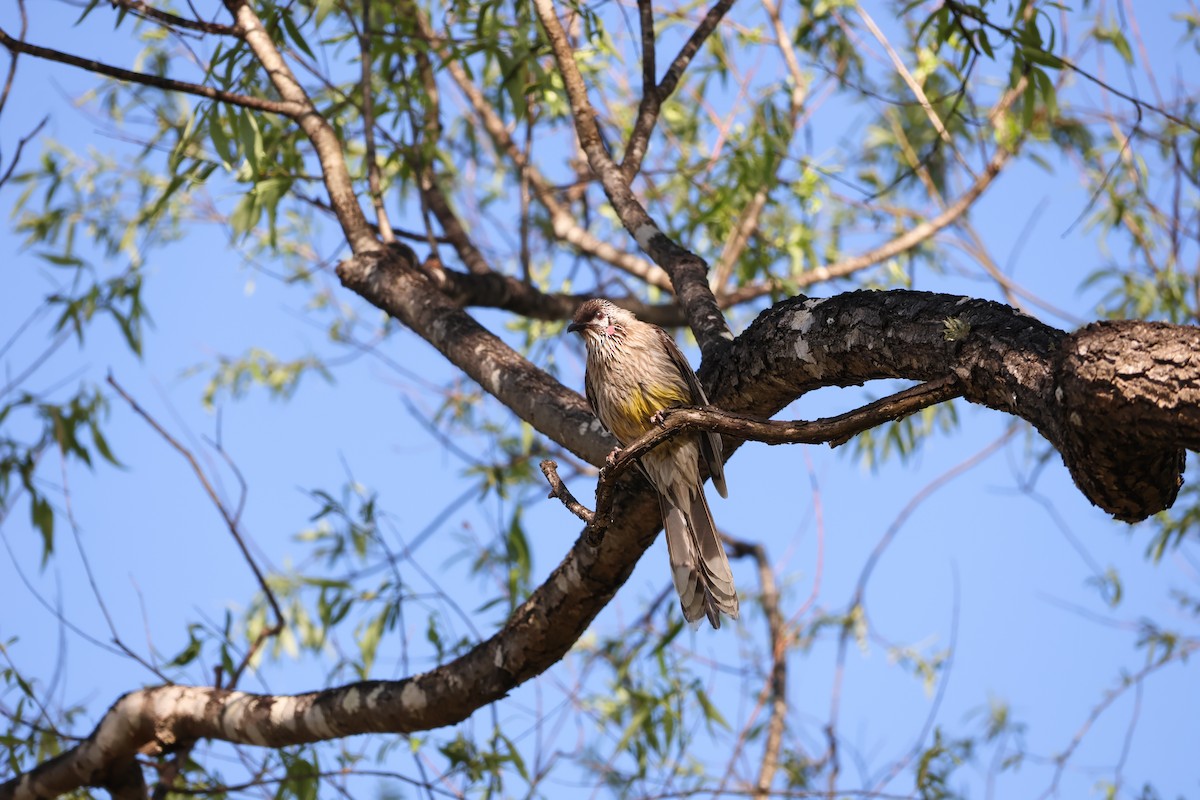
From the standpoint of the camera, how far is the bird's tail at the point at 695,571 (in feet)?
9.73

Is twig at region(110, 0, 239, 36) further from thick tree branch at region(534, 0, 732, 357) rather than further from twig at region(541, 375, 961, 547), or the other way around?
twig at region(541, 375, 961, 547)

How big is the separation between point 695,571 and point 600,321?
1.17 m

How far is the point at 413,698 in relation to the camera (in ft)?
10.6

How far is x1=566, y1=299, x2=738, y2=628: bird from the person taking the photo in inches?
117

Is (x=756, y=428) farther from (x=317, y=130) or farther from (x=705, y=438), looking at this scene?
(x=317, y=130)

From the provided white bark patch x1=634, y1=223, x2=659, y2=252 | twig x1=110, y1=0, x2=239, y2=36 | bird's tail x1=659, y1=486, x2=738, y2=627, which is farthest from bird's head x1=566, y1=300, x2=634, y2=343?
A: twig x1=110, y1=0, x2=239, y2=36

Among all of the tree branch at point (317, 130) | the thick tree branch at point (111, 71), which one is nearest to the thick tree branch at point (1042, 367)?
the tree branch at point (317, 130)

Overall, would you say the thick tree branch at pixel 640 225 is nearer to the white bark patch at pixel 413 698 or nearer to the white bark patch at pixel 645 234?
the white bark patch at pixel 645 234

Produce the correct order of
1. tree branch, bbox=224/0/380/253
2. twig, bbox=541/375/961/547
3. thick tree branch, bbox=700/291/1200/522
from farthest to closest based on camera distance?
tree branch, bbox=224/0/380/253 < twig, bbox=541/375/961/547 < thick tree branch, bbox=700/291/1200/522

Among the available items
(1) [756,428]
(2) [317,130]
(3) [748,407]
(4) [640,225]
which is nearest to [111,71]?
(2) [317,130]

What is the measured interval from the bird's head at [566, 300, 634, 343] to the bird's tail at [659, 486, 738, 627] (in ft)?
2.75

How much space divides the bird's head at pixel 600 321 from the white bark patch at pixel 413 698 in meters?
1.25

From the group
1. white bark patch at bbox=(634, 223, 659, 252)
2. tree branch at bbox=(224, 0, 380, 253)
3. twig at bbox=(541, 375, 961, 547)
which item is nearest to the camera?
twig at bbox=(541, 375, 961, 547)

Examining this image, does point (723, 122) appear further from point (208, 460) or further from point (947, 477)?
point (208, 460)
